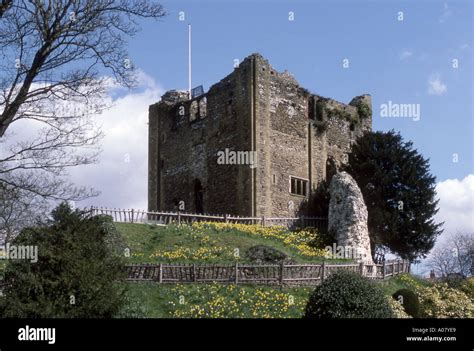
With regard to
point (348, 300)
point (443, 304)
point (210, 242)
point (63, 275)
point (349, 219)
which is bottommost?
point (443, 304)

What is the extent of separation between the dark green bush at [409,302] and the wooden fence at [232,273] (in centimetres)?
Result: 271

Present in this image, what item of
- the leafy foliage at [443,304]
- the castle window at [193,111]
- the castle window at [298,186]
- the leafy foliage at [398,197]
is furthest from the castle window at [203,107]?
the leafy foliage at [443,304]

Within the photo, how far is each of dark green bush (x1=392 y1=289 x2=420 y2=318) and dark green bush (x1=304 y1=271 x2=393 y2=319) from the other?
5.95 meters

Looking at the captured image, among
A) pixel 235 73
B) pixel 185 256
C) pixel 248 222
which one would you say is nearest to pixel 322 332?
pixel 185 256

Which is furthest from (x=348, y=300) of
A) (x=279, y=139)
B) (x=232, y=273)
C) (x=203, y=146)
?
(x=203, y=146)

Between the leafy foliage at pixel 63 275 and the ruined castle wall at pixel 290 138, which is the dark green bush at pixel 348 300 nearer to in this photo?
the leafy foliage at pixel 63 275

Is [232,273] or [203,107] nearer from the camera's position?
[232,273]

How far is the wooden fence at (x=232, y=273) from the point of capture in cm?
2781

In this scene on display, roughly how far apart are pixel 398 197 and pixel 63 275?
26.6m

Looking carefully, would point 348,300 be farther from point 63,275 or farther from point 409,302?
point 63,275

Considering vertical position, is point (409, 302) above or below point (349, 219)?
below

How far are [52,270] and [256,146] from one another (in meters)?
25.6

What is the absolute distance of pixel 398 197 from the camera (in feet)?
138

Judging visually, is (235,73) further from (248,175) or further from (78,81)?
(78,81)
